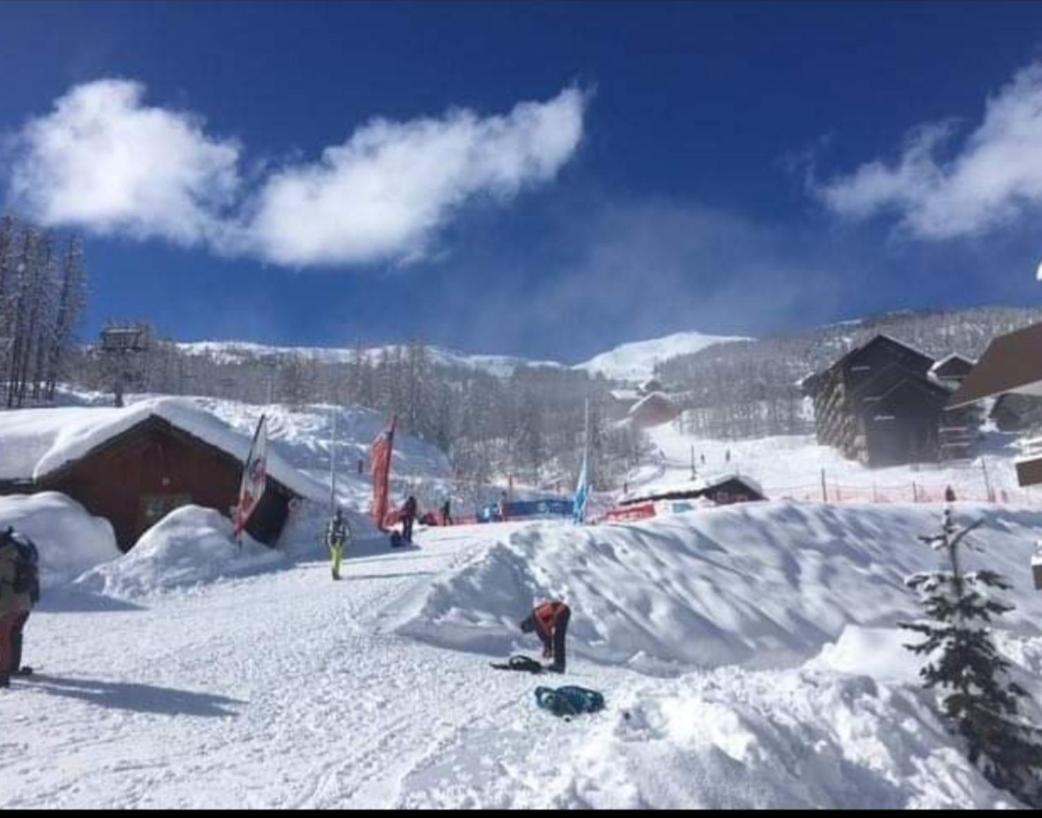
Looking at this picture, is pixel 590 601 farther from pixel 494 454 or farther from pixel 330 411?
pixel 494 454

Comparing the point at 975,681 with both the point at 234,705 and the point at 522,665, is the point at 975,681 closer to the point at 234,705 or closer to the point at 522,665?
the point at 522,665

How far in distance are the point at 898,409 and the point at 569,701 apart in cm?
5989

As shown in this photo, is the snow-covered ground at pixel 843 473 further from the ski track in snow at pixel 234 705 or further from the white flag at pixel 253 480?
the ski track in snow at pixel 234 705

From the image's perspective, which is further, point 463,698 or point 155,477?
point 155,477

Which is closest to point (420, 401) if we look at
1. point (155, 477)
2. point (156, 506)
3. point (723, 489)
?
point (723, 489)

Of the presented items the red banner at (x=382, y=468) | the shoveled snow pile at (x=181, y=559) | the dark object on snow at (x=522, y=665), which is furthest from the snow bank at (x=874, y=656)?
the red banner at (x=382, y=468)

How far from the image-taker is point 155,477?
27672 millimetres

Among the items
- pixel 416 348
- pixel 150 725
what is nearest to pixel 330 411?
pixel 416 348

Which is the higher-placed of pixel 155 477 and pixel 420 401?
pixel 420 401

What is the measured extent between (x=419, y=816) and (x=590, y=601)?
1290cm

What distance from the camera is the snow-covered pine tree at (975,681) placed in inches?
399

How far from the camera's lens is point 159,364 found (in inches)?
4619

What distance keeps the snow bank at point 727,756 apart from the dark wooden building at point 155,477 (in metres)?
20.0

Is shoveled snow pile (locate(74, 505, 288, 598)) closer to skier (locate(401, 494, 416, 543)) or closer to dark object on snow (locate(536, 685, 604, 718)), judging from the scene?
skier (locate(401, 494, 416, 543))
